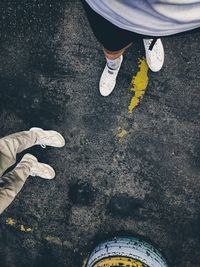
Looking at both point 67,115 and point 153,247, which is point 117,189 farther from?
point 67,115

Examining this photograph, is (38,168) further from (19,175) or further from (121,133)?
(121,133)

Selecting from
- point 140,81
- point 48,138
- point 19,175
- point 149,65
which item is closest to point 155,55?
point 149,65

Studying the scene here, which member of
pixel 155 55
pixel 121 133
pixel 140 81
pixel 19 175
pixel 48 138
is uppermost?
pixel 155 55

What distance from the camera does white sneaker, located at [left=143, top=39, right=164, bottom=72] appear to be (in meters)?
3.29

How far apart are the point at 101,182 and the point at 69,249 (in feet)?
2.56

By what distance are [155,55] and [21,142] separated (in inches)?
59.8

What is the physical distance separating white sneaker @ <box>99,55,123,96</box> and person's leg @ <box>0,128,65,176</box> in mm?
639

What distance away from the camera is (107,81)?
3.35 metres

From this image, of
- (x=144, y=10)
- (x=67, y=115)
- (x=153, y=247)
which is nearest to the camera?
(x=144, y=10)

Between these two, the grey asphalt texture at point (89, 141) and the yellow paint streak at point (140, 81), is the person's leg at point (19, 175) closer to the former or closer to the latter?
the grey asphalt texture at point (89, 141)

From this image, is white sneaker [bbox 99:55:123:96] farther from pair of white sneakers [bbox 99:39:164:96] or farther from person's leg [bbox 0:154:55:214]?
person's leg [bbox 0:154:55:214]

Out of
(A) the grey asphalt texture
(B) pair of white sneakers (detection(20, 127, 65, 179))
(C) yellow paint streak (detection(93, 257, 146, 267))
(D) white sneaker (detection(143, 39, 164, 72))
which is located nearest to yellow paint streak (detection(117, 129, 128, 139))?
(A) the grey asphalt texture

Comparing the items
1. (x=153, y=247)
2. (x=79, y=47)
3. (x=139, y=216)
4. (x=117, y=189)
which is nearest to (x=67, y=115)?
(x=79, y=47)

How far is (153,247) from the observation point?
3.31 metres
